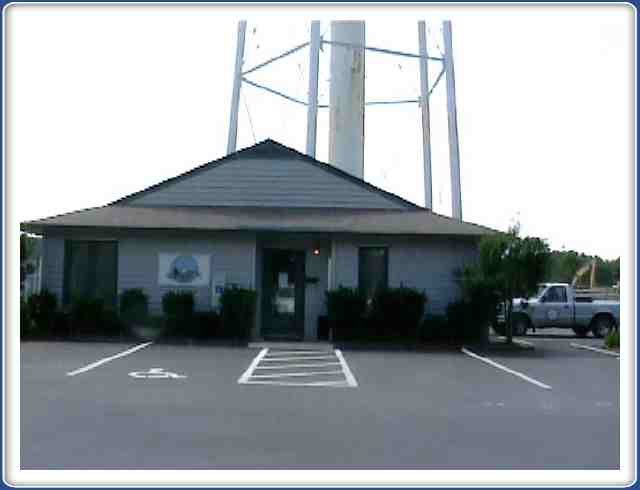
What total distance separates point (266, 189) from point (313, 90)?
486 centimetres

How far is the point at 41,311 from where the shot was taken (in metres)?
24.7

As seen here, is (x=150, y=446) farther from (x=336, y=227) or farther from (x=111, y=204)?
(x=111, y=204)

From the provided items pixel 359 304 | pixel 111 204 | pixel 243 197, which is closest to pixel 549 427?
pixel 359 304

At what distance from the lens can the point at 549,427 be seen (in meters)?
11.3

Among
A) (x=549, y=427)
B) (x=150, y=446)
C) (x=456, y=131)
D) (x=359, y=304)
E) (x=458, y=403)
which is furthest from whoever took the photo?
(x=456, y=131)

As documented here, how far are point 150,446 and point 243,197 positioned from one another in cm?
1784

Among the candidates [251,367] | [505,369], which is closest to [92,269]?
[251,367]

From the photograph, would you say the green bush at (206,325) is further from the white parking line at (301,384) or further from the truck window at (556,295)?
the truck window at (556,295)

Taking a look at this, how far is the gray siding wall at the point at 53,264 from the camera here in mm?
25391

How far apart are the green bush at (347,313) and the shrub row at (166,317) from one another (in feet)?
6.94

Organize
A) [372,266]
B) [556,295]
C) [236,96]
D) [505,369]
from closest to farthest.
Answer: [505,369]
[372,266]
[236,96]
[556,295]

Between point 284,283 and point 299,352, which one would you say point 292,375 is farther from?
point 284,283

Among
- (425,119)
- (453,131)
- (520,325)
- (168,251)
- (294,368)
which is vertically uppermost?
(425,119)

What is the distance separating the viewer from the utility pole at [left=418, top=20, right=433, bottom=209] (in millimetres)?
33000
